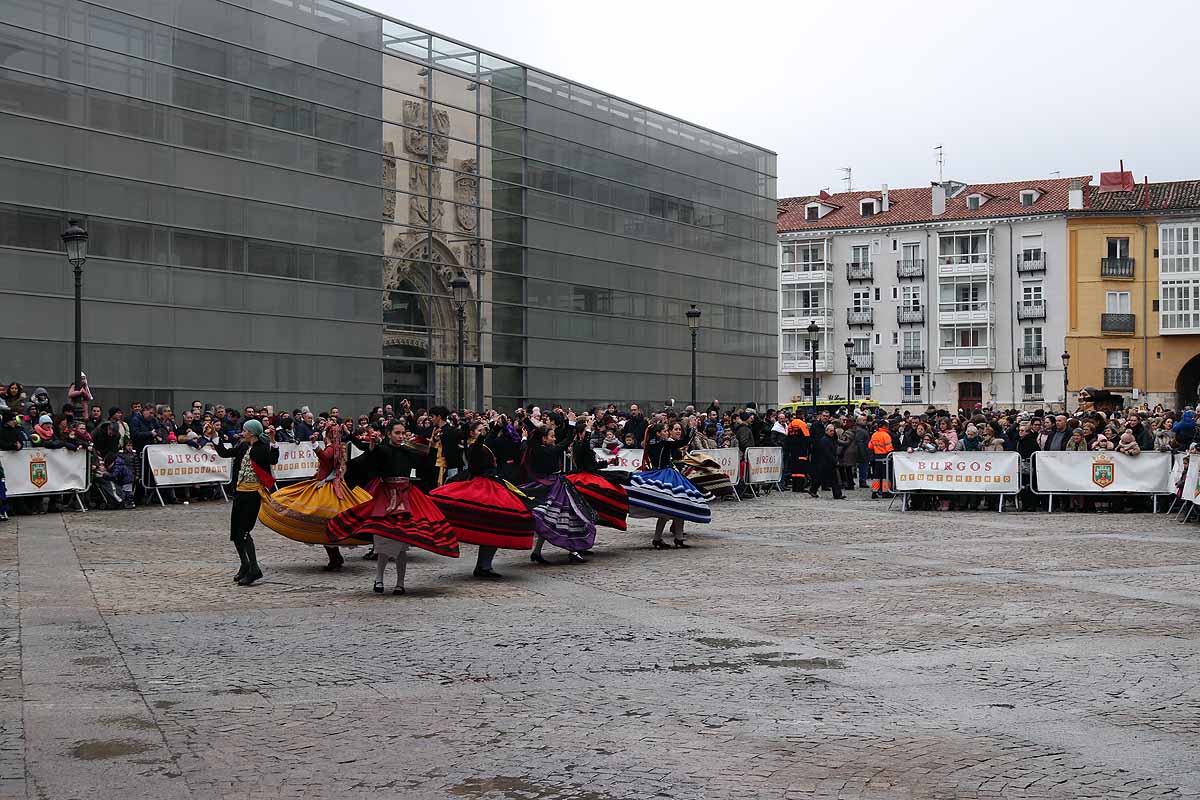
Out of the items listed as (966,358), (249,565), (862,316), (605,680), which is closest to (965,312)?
(966,358)

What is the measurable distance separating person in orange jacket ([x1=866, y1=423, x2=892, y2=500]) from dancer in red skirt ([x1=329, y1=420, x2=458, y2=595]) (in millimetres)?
17066

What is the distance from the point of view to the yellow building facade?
7238 centimetres

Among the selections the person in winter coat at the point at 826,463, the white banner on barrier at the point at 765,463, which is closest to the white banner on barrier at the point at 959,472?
the person in winter coat at the point at 826,463

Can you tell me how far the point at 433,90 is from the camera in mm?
41656

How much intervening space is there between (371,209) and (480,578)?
87.0ft

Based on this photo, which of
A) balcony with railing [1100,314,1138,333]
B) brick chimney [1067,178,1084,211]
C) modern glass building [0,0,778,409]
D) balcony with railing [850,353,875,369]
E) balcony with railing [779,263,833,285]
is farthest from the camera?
balcony with railing [779,263,833,285]

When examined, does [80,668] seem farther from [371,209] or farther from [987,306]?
[987,306]

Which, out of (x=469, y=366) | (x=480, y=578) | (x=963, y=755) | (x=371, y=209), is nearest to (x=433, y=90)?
(x=371, y=209)

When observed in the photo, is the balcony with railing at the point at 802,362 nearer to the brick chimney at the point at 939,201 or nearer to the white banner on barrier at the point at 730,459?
the brick chimney at the point at 939,201

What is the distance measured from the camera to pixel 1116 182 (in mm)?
77375

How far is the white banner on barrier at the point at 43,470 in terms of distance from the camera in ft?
70.2

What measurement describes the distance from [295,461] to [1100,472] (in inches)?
→ 615

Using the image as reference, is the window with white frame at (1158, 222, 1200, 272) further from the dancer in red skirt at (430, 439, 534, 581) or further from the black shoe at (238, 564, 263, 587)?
the black shoe at (238, 564, 263, 587)

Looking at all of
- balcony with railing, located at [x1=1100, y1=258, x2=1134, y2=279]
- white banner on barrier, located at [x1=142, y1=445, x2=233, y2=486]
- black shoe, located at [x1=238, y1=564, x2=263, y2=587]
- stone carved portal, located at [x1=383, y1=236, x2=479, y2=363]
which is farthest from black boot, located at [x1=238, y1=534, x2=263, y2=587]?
balcony with railing, located at [x1=1100, y1=258, x2=1134, y2=279]
